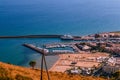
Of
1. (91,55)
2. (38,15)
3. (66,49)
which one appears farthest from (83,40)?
(38,15)

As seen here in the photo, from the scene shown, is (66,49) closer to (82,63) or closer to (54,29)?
(82,63)

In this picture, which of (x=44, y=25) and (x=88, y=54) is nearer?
(x=88, y=54)

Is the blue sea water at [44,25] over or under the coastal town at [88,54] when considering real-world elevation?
over

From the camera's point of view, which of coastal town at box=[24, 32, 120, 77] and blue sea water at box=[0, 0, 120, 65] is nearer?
coastal town at box=[24, 32, 120, 77]

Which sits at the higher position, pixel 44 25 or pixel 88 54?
pixel 44 25

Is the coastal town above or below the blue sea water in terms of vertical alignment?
below

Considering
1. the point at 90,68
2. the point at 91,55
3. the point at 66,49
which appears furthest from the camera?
the point at 66,49

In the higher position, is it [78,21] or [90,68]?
[78,21]

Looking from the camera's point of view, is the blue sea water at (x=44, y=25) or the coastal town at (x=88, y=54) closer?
the coastal town at (x=88, y=54)
